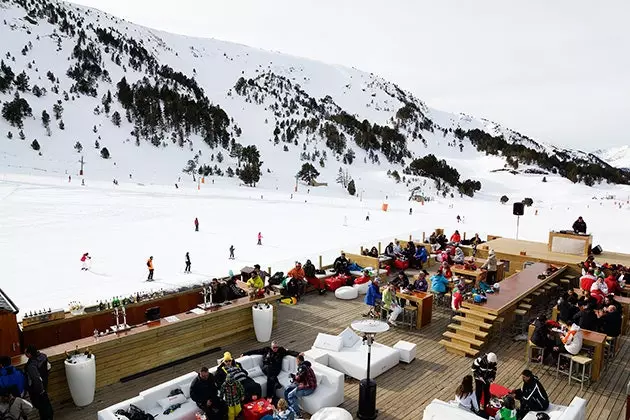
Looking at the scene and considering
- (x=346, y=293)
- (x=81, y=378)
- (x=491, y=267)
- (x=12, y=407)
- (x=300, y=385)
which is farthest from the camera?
(x=491, y=267)

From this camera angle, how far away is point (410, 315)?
10.1 metres

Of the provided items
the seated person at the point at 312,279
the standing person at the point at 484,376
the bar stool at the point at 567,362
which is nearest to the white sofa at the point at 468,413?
the standing person at the point at 484,376

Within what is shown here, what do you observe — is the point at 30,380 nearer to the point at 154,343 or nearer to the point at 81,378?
the point at 81,378

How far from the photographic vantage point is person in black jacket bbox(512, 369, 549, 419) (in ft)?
19.1

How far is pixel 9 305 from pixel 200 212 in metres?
27.5

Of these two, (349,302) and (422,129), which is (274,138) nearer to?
(422,129)

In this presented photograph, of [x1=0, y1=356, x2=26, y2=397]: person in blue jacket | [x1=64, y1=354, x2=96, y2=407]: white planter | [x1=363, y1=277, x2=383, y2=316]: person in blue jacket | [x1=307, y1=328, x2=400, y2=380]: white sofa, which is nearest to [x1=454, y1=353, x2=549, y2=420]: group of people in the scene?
[x1=307, y1=328, x2=400, y2=380]: white sofa

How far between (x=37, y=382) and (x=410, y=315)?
7.24 meters

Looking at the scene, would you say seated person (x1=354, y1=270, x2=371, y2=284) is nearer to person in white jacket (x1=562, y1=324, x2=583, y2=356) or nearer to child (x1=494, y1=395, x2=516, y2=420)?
person in white jacket (x1=562, y1=324, x2=583, y2=356)

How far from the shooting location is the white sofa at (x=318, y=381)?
6449mm

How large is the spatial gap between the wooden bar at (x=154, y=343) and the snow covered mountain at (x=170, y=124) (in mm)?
47994

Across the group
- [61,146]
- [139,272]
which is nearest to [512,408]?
[139,272]

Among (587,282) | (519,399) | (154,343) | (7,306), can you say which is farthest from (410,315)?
(7,306)

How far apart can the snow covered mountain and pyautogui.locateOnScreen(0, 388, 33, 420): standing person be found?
5068cm
